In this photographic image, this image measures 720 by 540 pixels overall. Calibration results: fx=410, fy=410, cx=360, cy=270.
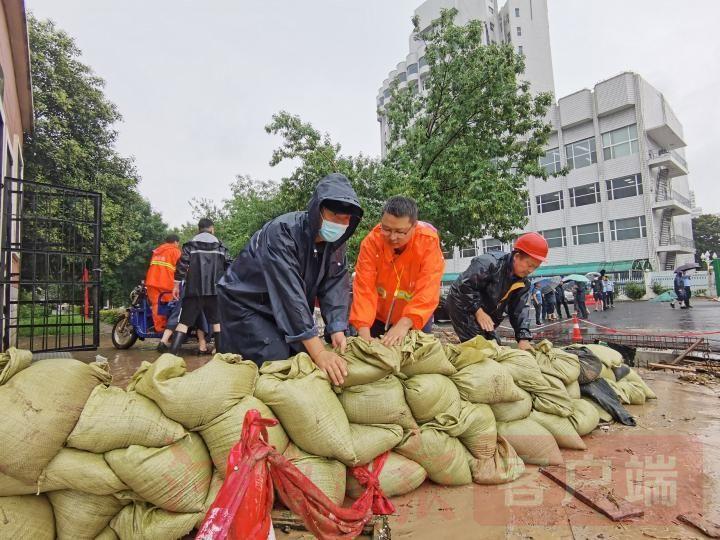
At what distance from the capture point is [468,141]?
873cm

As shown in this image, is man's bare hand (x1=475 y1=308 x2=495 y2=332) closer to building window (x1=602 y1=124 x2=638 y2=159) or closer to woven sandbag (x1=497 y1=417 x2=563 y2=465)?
woven sandbag (x1=497 y1=417 x2=563 y2=465)

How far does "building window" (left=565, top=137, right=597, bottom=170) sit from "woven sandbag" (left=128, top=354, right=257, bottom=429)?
29.4 m

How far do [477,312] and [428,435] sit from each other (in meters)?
1.47

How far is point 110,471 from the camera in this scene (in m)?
1.24

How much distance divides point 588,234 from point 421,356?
93.9 feet

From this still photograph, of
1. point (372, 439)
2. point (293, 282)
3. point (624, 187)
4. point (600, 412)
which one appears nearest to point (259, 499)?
point (372, 439)

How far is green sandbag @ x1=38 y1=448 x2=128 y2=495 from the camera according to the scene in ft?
3.91

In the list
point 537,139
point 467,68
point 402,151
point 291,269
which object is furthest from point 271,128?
point 291,269

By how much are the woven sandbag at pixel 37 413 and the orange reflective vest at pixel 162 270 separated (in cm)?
414

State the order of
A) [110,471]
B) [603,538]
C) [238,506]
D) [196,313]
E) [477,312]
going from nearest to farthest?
[238,506] < [110,471] < [603,538] < [477,312] < [196,313]

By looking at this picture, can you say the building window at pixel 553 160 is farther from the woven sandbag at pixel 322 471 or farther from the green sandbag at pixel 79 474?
the green sandbag at pixel 79 474

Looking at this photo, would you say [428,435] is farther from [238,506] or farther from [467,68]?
[467,68]

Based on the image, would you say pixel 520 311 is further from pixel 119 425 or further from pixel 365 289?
pixel 119 425

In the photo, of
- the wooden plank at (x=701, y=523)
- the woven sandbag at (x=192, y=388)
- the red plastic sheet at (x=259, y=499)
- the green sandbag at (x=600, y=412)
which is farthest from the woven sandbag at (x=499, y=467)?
the woven sandbag at (x=192, y=388)
